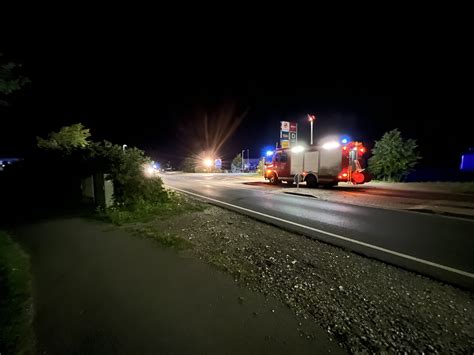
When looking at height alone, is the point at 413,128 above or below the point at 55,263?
above

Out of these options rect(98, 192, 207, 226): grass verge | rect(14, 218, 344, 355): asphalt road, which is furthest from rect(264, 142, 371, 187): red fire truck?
rect(14, 218, 344, 355): asphalt road

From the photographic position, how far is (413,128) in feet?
146

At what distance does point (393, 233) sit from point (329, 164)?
10.9 metres

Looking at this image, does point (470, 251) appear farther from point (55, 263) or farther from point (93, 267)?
point (55, 263)

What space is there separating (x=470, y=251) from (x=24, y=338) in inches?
290

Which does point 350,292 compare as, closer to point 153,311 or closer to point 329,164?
point 153,311

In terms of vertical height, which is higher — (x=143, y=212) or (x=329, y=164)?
(x=329, y=164)

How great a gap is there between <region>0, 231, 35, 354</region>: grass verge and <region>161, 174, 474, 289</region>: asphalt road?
5.46 m

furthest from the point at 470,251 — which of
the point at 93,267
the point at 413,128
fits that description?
the point at 413,128

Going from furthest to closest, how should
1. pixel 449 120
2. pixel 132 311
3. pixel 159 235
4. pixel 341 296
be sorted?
pixel 449 120
pixel 159 235
pixel 341 296
pixel 132 311

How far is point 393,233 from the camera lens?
635 centimetres

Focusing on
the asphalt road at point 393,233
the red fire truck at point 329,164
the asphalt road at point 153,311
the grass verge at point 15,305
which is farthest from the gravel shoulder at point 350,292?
the red fire truck at point 329,164

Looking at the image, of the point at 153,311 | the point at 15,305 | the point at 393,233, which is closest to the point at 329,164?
the point at 393,233

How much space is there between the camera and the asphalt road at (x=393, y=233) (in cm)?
447
